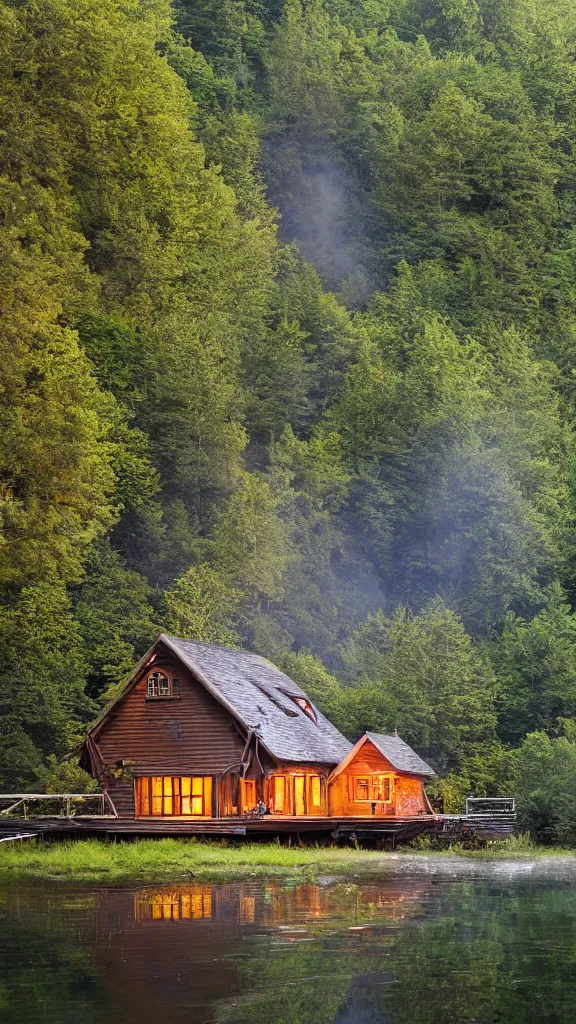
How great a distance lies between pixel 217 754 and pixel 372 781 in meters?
7.25

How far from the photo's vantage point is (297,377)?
94.4 meters

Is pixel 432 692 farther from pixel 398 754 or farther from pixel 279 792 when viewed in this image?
pixel 279 792

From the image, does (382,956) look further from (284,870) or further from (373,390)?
(373,390)

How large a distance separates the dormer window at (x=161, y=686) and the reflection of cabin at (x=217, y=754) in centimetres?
4

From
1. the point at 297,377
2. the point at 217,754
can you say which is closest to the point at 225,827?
the point at 217,754

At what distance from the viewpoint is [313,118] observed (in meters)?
119

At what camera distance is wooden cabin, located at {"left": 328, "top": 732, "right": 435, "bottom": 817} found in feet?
178

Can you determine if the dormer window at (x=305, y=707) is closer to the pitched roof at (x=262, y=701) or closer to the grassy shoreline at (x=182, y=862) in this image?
the pitched roof at (x=262, y=701)

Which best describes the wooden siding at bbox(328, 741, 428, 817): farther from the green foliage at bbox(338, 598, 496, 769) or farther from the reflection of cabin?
the green foliage at bbox(338, 598, 496, 769)

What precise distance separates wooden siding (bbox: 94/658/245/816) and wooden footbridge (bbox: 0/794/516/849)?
1.75 m

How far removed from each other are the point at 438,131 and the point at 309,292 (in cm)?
2264

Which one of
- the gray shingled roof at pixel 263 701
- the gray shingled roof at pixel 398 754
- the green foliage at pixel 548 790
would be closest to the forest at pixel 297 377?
the green foliage at pixel 548 790

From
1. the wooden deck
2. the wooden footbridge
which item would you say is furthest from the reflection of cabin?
the wooden deck

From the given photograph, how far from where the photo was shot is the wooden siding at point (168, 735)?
168 feet
